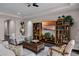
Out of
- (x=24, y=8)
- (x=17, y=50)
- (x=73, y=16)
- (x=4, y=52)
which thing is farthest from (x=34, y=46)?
(x=73, y=16)

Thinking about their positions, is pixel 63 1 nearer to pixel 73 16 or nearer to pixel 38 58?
pixel 73 16

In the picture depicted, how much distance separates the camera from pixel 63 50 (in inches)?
78.8

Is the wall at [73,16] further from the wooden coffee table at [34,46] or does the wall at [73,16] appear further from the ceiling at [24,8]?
the wooden coffee table at [34,46]

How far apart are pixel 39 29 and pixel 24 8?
511 mm

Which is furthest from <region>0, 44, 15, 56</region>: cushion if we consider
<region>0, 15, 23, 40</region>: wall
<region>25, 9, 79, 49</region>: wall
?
<region>25, 9, 79, 49</region>: wall

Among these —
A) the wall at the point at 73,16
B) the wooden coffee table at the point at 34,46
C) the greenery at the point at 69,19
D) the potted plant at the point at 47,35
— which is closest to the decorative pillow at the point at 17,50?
the wooden coffee table at the point at 34,46

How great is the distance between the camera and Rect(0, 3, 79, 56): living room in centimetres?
199

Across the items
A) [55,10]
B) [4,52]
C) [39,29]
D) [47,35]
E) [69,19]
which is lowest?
[4,52]

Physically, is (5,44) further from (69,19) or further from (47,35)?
(69,19)

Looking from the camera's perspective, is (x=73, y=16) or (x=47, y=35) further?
(x=47, y=35)

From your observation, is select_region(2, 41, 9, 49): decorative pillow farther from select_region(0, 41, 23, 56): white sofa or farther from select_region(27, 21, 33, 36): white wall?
select_region(27, 21, 33, 36): white wall

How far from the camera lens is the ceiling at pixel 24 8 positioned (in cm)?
198

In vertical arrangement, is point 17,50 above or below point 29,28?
below

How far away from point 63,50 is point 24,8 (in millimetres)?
1111
